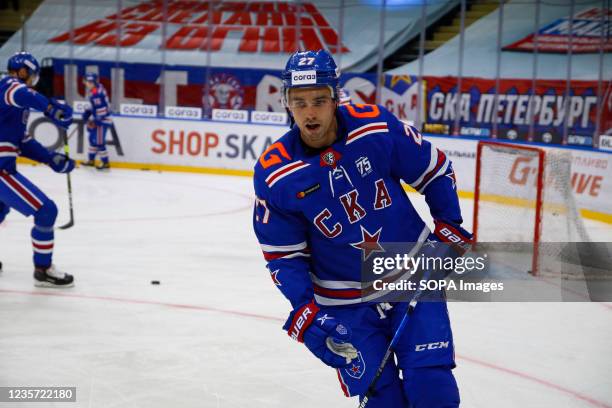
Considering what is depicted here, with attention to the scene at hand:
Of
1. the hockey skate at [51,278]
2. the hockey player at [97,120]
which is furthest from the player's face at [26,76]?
the hockey player at [97,120]

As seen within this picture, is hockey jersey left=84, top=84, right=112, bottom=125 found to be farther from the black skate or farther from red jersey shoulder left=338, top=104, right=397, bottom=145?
red jersey shoulder left=338, top=104, right=397, bottom=145

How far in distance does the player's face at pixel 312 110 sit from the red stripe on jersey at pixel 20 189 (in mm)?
3305

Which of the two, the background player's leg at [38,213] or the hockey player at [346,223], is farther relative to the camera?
the background player's leg at [38,213]

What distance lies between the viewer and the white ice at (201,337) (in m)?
3.57

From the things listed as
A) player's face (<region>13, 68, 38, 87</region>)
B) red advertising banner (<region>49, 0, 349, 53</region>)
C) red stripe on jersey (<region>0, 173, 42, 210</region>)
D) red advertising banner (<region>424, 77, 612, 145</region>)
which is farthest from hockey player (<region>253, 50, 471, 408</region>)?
red advertising banner (<region>49, 0, 349, 53</region>)

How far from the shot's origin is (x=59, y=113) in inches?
223

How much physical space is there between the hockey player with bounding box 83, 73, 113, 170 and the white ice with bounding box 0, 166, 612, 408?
15.8 feet

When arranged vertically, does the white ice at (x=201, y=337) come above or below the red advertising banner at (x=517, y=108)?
below

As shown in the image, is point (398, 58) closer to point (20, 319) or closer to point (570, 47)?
point (570, 47)

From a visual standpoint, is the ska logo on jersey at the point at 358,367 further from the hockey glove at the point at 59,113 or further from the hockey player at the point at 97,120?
the hockey player at the point at 97,120

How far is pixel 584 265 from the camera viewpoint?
20.0ft

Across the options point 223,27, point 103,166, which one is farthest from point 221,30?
point 103,166

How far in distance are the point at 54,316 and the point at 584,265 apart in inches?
146

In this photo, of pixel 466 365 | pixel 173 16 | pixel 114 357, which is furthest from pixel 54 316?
pixel 173 16
